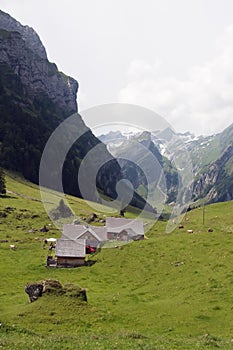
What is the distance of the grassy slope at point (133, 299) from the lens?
26.5m

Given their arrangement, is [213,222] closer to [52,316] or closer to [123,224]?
[123,224]

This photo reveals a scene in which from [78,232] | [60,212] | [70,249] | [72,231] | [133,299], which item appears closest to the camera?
[133,299]

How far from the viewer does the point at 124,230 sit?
3784 inches

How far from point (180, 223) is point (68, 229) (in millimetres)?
28110

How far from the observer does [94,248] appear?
269 ft

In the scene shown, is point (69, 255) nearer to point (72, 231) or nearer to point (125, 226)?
point (72, 231)

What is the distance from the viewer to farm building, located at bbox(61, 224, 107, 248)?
289ft

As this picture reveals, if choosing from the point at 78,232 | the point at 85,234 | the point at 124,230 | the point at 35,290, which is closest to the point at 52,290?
the point at 35,290

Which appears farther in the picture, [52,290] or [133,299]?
[133,299]

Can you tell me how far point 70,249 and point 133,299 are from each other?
2793 centimetres

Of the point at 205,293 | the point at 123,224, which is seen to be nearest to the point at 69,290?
the point at 205,293

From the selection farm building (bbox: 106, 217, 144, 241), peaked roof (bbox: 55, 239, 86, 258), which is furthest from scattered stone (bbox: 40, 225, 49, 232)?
peaked roof (bbox: 55, 239, 86, 258)

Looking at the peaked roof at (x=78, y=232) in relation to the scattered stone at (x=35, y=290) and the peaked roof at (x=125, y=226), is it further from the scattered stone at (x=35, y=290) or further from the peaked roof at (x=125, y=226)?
the scattered stone at (x=35, y=290)

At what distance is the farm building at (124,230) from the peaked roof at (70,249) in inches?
811
